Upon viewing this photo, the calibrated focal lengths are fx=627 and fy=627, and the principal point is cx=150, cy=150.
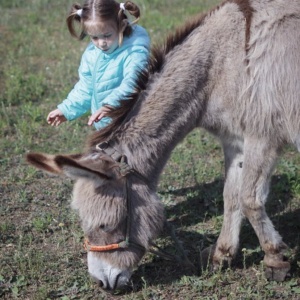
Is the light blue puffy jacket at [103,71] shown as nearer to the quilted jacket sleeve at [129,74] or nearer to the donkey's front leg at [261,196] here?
the quilted jacket sleeve at [129,74]

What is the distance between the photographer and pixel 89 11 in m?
3.90

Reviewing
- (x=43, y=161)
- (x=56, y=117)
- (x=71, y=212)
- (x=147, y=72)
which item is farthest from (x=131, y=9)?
(x=71, y=212)

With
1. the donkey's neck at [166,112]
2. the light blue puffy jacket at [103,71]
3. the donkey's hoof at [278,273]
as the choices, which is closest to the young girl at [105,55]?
the light blue puffy jacket at [103,71]

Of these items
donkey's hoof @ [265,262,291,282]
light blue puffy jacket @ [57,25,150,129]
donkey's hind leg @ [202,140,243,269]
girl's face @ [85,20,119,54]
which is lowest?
donkey's hoof @ [265,262,291,282]

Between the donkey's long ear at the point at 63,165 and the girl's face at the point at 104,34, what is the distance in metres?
0.99

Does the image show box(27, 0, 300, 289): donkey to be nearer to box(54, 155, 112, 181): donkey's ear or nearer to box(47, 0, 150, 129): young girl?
box(54, 155, 112, 181): donkey's ear

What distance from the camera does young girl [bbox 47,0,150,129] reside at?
153 inches

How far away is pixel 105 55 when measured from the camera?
13.6 ft

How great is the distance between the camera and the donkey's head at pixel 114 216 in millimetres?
3406

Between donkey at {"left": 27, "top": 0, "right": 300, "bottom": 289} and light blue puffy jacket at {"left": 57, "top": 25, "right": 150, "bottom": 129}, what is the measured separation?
36 cm

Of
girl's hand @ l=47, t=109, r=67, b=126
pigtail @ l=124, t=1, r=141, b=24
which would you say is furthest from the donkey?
girl's hand @ l=47, t=109, r=67, b=126

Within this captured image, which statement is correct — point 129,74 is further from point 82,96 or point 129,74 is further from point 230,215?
point 230,215

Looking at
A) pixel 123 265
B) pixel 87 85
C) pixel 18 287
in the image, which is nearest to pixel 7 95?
pixel 87 85

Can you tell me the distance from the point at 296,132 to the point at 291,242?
3.40ft
